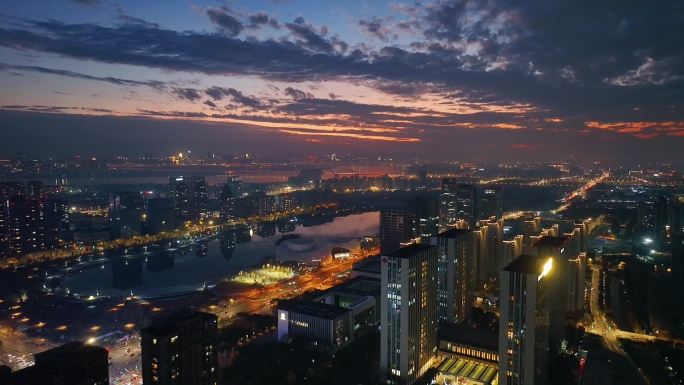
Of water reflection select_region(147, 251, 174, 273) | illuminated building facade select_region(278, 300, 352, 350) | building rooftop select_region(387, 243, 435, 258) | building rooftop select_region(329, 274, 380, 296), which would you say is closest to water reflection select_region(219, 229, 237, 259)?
water reflection select_region(147, 251, 174, 273)

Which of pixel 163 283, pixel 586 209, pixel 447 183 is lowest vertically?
pixel 163 283

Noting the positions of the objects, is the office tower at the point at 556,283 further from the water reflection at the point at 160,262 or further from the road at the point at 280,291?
the water reflection at the point at 160,262

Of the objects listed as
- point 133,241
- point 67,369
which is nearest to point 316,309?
point 67,369

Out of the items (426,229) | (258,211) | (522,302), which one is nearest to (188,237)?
(258,211)

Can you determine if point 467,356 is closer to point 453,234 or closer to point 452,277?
point 452,277

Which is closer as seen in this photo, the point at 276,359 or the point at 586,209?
the point at 276,359

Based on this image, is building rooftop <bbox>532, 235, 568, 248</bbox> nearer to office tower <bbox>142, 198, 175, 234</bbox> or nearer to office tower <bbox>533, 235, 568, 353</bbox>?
office tower <bbox>533, 235, 568, 353</bbox>

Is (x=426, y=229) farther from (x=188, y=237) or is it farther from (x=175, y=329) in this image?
(x=175, y=329)
